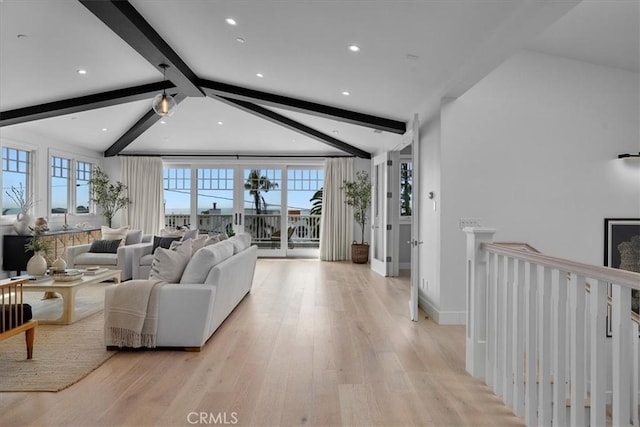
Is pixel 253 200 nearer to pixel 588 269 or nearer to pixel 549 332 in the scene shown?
pixel 549 332

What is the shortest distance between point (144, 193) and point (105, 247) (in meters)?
2.91

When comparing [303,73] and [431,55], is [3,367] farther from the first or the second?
[431,55]

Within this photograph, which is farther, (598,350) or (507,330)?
(507,330)

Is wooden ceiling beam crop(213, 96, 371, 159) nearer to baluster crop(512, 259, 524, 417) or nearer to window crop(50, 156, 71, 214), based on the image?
window crop(50, 156, 71, 214)

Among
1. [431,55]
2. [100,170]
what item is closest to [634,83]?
[431,55]

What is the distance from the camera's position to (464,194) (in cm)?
421

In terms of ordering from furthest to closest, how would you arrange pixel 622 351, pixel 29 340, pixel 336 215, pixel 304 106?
pixel 336 215, pixel 304 106, pixel 29 340, pixel 622 351

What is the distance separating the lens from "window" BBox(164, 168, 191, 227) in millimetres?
9500

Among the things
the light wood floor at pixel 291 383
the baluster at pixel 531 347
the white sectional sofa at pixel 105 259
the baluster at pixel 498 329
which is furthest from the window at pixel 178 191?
the baluster at pixel 531 347

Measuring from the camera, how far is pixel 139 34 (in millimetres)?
3791

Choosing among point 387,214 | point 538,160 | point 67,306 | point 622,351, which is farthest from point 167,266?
point 387,214

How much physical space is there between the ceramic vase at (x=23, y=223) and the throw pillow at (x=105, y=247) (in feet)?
3.44

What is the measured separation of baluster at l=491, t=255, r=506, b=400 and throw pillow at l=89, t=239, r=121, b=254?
5.90 meters

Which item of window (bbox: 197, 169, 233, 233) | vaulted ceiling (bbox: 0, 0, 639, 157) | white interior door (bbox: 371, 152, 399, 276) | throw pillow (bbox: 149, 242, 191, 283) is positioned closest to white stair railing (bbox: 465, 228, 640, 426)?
vaulted ceiling (bbox: 0, 0, 639, 157)
